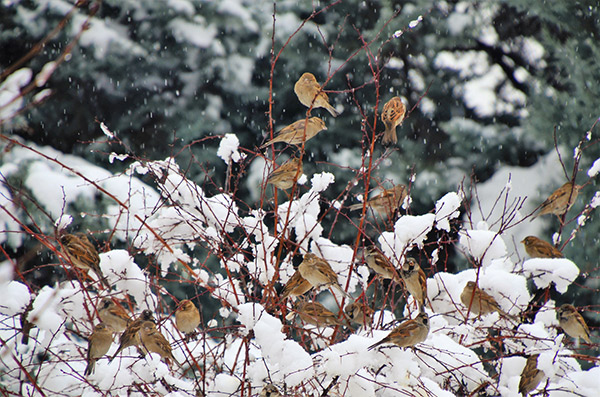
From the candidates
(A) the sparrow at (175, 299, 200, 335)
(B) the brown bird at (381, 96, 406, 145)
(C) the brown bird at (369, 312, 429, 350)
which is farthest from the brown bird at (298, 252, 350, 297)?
(B) the brown bird at (381, 96, 406, 145)

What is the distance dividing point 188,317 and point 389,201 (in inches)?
38.2

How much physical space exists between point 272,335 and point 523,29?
20.1 feet

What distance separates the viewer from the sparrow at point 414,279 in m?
2.00

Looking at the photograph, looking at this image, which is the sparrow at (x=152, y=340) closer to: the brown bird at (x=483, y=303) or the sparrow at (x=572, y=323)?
the brown bird at (x=483, y=303)

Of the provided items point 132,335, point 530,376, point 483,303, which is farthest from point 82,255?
point 530,376

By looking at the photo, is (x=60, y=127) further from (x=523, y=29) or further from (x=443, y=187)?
(x=523, y=29)

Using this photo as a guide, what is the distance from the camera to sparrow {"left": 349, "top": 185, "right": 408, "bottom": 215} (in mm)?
2377

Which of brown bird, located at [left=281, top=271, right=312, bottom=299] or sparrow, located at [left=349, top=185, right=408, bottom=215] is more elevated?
sparrow, located at [left=349, top=185, right=408, bottom=215]

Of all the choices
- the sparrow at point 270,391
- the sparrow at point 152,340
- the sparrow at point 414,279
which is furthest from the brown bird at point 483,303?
the sparrow at point 152,340

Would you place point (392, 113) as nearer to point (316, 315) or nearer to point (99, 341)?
point (316, 315)

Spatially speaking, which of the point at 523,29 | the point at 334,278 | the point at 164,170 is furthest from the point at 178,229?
the point at 523,29

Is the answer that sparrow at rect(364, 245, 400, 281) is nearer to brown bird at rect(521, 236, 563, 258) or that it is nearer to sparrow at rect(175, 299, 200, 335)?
sparrow at rect(175, 299, 200, 335)

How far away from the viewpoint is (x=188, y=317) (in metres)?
2.39

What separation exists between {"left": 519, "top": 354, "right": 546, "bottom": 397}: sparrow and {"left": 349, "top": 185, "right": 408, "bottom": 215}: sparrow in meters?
0.75
